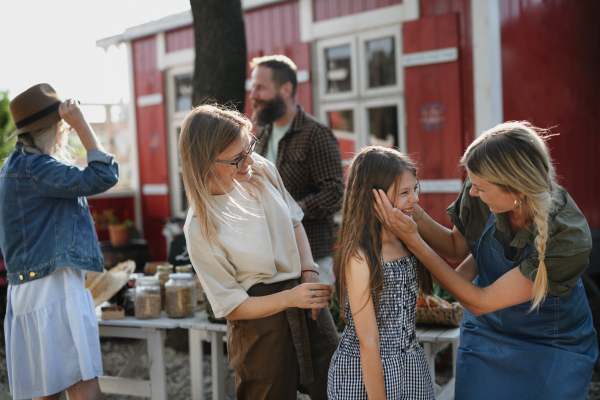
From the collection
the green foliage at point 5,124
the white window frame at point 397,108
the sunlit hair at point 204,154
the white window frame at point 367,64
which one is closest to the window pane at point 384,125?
the white window frame at point 397,108

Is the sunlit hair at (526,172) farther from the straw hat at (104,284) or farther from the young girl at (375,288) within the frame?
the straw hat at (104,284)

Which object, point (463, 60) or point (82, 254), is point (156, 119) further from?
point (82, 254)

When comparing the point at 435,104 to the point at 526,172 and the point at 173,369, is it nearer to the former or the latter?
the point at 173,369

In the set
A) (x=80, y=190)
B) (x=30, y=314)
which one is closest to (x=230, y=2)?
(x=80, y=190)

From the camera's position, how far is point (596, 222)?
513 cm

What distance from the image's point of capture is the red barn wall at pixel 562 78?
16.5ft

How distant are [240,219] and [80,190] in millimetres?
917

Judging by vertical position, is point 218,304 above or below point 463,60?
below

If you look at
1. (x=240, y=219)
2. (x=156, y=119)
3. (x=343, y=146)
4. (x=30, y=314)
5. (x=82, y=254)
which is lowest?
(x=30, y=314)

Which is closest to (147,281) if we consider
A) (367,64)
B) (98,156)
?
(98,156)

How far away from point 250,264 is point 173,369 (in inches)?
115

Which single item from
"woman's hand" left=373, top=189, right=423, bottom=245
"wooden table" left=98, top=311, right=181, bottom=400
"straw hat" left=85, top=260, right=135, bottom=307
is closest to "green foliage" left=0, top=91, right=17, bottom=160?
"straw hat" left=85, top=260, right=135, bottom=307

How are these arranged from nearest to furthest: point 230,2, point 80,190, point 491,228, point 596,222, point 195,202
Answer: point 195,202 → point 491,228 → point 80,190 → point 230,2 → point 596,222

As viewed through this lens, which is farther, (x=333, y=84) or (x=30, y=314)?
(x=333, y=84)
